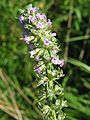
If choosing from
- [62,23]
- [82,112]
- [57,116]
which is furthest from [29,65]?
[57,116]

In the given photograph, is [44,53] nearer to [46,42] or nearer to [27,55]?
[46,42]

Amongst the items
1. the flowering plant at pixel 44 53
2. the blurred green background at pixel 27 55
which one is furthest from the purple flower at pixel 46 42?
the blurred green background at pixel 27 55

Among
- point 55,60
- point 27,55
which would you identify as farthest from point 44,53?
point 27,55

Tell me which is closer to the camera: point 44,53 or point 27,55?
point 44,53

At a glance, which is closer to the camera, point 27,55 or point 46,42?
point 46,42

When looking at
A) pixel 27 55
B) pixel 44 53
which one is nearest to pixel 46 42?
pixel 44 53

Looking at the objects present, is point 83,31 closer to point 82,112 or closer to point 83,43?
point 83,43

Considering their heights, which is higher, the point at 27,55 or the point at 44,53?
the point at 27,55
